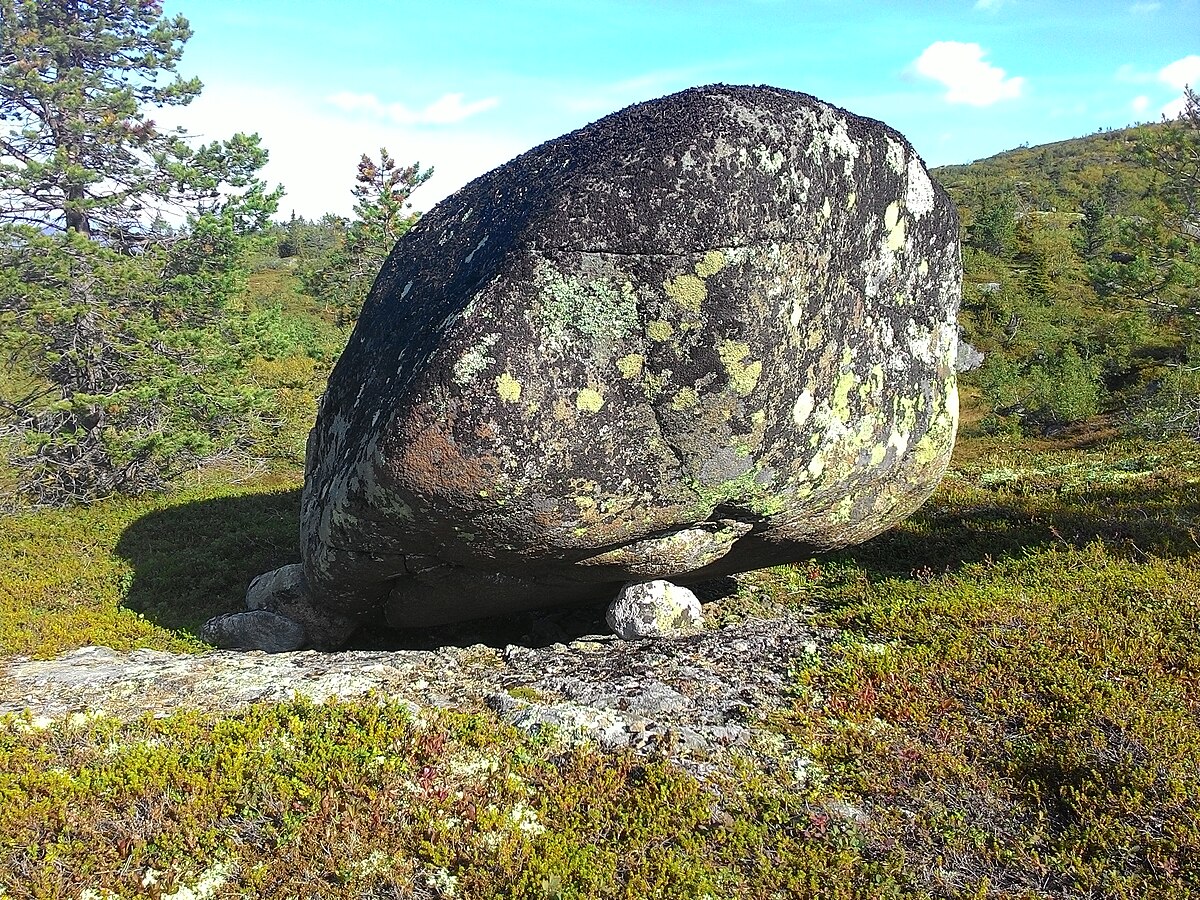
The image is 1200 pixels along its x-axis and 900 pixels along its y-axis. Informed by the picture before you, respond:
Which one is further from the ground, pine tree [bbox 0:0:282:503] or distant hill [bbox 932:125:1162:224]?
distant hill [bbox 932:125:1162:224]

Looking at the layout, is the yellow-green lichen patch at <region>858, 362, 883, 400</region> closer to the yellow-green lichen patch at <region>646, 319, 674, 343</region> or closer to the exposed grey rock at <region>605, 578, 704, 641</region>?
the yellow-green lichen patch at <region>646, 319, 674, 343</region>

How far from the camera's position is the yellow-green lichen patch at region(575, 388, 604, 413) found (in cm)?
758

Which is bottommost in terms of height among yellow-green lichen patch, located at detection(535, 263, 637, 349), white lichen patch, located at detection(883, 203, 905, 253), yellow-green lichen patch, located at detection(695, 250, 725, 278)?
yellow-green lichen patch, located at detection(535, 263, 637, 349)

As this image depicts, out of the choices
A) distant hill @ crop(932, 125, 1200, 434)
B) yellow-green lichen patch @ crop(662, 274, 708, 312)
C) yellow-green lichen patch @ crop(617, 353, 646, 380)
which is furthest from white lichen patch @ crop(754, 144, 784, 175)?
distant hill @ crop(932, 125, 1200, 434)

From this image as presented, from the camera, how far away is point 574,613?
36.8ft

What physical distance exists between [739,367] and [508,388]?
238 cm

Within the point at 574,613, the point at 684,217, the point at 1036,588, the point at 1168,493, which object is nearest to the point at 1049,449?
the point at 1168,493

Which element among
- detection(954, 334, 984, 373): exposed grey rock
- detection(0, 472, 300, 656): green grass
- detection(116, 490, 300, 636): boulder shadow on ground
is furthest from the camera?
detection(954, 334, 984, 373): exposed grey rock

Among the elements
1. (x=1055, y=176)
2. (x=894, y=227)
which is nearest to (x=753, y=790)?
(x=894, y=227)

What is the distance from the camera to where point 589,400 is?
7.61 metres

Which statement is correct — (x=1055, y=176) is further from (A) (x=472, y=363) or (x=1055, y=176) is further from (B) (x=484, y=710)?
(B) (x=484, y=710)

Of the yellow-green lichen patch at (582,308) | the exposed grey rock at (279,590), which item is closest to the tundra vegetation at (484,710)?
the exposed grey rock at (279,590)

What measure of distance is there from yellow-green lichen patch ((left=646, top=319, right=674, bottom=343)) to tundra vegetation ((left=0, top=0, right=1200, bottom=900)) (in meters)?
3.64

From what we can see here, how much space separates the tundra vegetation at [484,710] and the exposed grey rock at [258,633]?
12.2 inches
